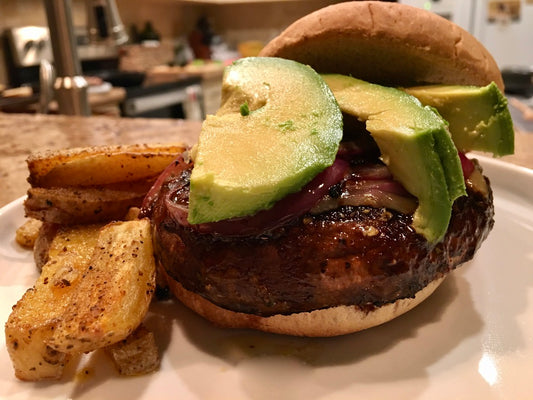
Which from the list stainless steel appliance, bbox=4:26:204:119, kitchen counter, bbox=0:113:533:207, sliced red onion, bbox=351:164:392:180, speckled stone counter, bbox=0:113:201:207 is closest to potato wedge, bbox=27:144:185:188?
sliced red onion, bbox=351:164:392:180

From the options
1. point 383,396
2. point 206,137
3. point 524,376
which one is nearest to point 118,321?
point 206,137

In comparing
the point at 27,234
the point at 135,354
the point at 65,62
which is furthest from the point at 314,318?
the point at 65,62

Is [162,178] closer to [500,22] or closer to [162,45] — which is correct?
[162,45]

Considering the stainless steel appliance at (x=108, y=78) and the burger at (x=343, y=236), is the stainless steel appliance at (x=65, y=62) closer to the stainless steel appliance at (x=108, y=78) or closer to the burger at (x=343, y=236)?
the stainless steel appliance at (x=108, y=78)

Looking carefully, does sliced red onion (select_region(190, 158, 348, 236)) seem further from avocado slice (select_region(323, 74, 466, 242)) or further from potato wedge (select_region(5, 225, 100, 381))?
potato wedge (select_region(5, 225, 100, 381))

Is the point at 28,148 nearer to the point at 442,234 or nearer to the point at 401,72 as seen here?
the point at 401,72

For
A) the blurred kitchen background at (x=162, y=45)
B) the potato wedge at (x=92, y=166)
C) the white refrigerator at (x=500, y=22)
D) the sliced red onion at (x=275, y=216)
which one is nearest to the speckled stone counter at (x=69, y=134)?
the blurred kitchen background at (x=162, y=45)
